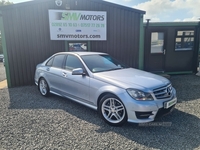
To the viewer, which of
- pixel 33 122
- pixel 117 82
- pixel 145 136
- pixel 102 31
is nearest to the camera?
pixel 145 136

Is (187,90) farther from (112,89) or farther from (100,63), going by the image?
(112,89)

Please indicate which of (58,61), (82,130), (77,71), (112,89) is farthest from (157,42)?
(82,130)

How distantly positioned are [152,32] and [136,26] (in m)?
0.98

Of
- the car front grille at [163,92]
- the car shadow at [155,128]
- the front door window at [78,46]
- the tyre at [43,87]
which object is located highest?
the front door window at [78,46]

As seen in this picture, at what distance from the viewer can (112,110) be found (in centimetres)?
346

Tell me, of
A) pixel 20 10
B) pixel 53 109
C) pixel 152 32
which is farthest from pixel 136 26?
pixel 53 109

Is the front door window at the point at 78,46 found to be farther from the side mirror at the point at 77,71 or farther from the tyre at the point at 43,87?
the side mirror at the point at 77,71

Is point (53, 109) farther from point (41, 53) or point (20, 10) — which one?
point (20, 10)

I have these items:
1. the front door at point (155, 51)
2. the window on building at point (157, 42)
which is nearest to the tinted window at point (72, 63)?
the front door at point (155, 51)

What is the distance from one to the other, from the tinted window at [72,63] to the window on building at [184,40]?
631cm

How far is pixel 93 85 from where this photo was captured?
375 cm

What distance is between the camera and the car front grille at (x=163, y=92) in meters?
3.31

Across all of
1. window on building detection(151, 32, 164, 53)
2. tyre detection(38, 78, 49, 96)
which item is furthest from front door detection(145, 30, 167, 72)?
tyre detection(38, 78, 49, 96)

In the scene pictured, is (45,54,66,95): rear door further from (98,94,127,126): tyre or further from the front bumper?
the front bumper
